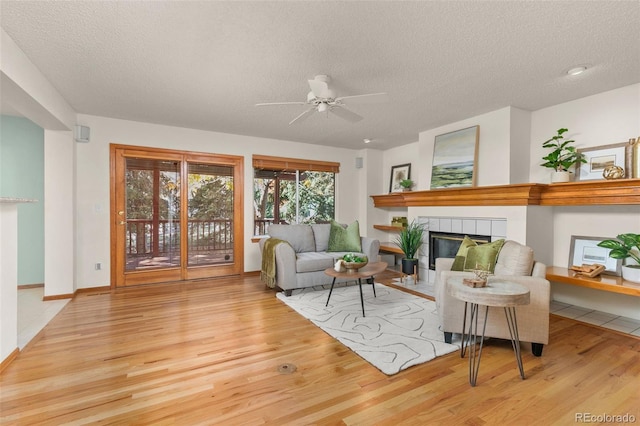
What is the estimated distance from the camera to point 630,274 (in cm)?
298

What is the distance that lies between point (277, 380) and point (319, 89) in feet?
7.75

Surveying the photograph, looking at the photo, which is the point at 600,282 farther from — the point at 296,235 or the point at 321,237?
the point at 296,235

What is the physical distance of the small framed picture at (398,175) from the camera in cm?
595

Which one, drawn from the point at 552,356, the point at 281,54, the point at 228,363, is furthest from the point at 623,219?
the point at 228,363

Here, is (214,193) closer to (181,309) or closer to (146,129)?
(146,129)

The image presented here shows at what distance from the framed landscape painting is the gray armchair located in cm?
175

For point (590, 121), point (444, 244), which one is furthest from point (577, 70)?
point (444, 244)

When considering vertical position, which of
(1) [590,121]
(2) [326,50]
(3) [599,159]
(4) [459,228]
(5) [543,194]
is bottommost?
(4) [459,228]

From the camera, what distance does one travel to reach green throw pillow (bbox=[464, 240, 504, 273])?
8.89 feet

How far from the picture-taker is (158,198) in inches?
186

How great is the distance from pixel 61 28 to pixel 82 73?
2.74 feet

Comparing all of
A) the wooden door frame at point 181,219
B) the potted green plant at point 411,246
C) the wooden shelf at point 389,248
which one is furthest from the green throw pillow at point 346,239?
the wooden door frame at point 181,219

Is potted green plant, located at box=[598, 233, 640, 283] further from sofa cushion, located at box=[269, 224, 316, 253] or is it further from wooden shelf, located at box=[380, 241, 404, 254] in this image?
sofa cushion, located at box=[269, 224, 316, 253]

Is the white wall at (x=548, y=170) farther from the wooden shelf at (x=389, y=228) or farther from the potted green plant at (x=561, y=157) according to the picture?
the wooden shelf at (x=389, y=228)
